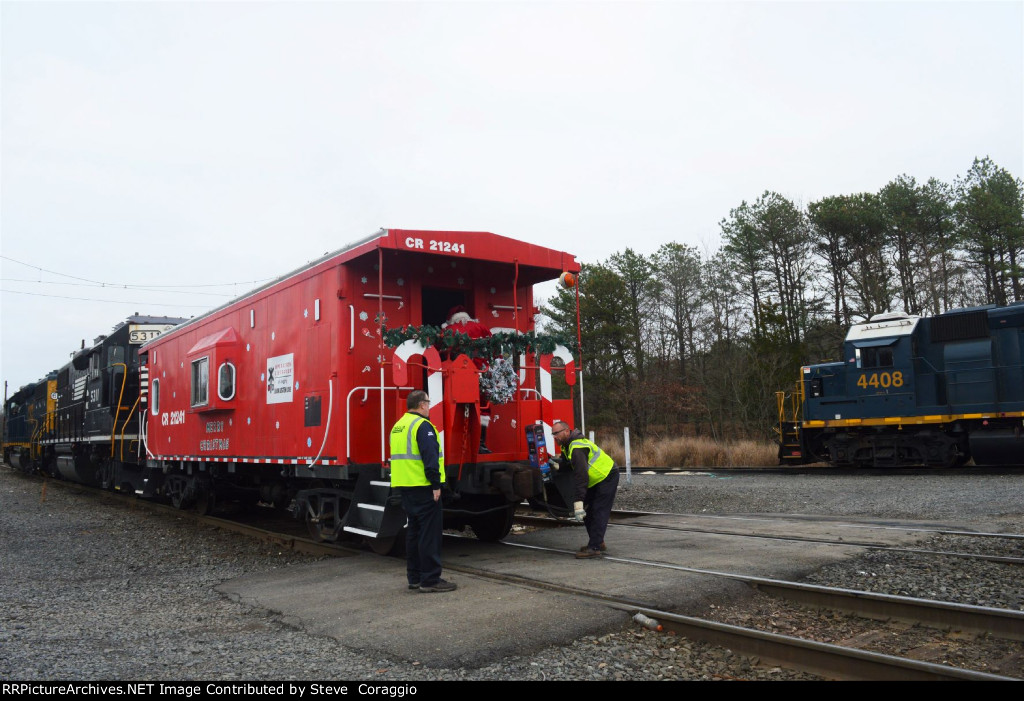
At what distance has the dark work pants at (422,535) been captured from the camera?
250 inches

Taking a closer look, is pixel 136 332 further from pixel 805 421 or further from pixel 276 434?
pixel 805 421

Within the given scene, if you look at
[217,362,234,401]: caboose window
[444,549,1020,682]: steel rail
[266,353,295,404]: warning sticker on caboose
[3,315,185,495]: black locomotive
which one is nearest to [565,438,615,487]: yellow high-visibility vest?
[444,549,1020,682]: steel rail

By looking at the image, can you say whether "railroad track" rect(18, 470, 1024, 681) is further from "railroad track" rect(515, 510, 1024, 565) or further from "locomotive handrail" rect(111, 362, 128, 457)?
"locomotive handrail" rect(111, 362, 128, 457)

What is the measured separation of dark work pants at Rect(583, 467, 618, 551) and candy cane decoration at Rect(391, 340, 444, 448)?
176 cm

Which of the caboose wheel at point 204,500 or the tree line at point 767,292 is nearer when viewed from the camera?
the caboose wheel at point 204,500

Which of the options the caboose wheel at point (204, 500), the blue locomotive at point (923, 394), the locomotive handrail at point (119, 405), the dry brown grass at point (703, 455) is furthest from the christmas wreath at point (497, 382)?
the dry brown grass at point (703, 455)

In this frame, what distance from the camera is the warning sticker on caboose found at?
8969 mm

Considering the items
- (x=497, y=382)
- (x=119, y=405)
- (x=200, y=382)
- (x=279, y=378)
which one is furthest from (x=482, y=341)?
(x=119, y=405)

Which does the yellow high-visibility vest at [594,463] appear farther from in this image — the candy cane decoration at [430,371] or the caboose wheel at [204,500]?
the caboose wheel at [204,500]

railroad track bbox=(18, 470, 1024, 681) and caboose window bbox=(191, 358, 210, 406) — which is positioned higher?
caboose window bbox=(191, 358, 210, 406)

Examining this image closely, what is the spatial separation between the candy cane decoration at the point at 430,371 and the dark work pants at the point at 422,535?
84 cm

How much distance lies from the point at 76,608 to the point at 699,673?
5241 millimetres

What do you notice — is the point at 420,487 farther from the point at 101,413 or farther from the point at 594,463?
the point at 101,413
